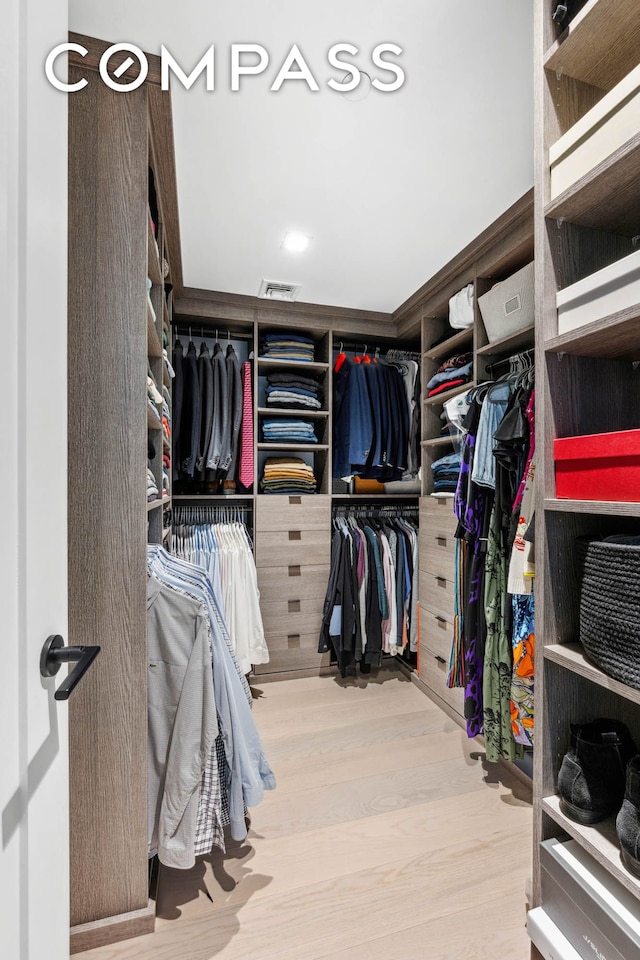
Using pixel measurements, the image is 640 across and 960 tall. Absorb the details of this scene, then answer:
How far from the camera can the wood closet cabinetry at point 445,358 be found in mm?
2098

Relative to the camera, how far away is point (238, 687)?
1.53m

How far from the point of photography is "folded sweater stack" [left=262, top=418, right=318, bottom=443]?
3021 mm

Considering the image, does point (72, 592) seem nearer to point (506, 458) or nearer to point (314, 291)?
point (506, 458)

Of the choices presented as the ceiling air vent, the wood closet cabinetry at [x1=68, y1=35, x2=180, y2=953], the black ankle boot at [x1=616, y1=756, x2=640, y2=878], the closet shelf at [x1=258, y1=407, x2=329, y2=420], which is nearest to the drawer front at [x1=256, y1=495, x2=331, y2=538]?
the closet shelf at [x1=258, y1=407, x2=329, y2=420]

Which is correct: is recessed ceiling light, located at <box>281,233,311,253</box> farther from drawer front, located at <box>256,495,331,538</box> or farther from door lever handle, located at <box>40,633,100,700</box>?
door lever handle, located at <box>40,633,100,700</box>

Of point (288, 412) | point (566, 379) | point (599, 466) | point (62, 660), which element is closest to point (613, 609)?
point (599, 466)

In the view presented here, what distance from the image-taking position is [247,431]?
2957 millimetres

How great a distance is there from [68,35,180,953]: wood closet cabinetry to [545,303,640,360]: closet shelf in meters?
1.04

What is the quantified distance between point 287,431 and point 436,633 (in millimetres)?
1526

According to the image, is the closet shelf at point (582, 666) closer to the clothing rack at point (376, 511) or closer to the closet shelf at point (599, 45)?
the closet shelf at point (599, 45)

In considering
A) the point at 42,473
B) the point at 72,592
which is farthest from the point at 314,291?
the point at 42,473

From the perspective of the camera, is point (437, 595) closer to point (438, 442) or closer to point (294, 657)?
point (438, 442)

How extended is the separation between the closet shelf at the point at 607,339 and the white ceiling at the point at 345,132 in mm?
856

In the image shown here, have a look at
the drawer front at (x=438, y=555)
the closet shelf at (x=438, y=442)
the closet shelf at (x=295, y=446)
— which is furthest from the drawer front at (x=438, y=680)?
the closet shelf at (x=295, y=446)
